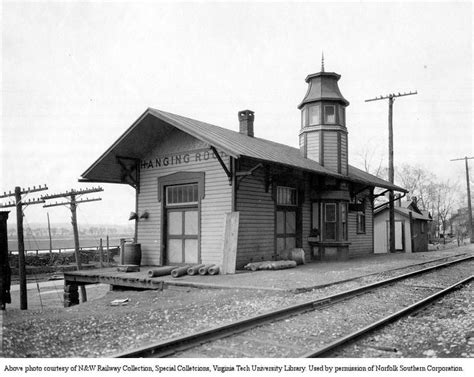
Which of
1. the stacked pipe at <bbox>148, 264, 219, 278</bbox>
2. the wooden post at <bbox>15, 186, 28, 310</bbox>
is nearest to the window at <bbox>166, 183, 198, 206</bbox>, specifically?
the stacked pipe at <bbox>148, 264, 219, 278</bbox>

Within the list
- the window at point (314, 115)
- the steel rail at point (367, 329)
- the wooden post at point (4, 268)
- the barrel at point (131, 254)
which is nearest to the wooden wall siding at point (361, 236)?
the window at point (314, 115)

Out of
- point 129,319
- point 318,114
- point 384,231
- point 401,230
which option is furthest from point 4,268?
point 401,230

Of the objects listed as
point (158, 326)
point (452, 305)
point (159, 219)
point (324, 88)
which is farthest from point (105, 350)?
point (324, 88)

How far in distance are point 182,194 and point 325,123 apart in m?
7.17

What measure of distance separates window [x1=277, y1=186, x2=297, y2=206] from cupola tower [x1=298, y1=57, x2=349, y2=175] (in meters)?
2.94

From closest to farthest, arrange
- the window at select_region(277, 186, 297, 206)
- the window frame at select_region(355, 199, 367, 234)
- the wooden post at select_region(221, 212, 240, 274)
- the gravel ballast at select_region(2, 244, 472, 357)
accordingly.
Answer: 1. the gravel ballast at select_region(2, 244, 472, 357)
2. the wooden post at select_region(221, 212, 240, 274)
3. the window at select_region(277, 186, 297, 206)
4. the window frame at select_region(355, 199, 367, 234)

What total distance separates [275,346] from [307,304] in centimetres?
219

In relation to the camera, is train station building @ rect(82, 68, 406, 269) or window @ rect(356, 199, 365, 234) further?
window @ rect(356, 199, 365, 234)

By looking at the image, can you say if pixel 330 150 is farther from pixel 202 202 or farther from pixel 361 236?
pixel 202 202

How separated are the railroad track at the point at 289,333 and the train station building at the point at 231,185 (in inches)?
182

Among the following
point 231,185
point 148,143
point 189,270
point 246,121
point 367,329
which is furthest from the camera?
point 246,121

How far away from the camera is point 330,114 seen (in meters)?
18.0

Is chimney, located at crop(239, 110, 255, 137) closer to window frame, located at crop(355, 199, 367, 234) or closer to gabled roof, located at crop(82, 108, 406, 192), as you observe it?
gabled roof, located at crop(82, 108, 406, 192)

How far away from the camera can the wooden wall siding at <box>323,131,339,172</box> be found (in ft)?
58.3
